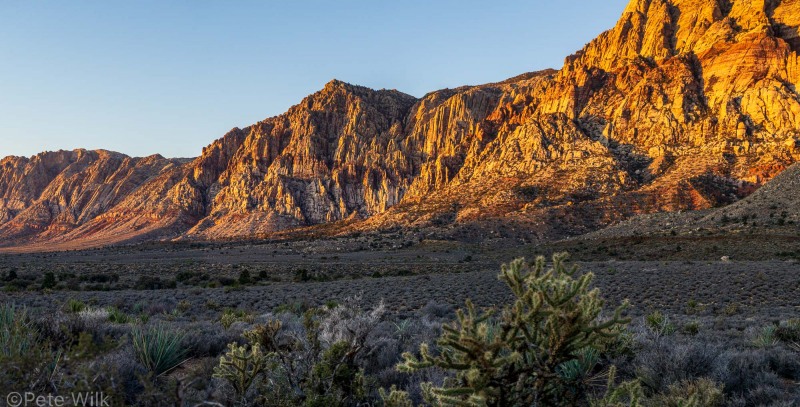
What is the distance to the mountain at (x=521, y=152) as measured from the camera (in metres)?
56.3

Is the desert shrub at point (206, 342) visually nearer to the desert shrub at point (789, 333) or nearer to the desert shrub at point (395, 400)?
the desert shrub at point (395, 400)

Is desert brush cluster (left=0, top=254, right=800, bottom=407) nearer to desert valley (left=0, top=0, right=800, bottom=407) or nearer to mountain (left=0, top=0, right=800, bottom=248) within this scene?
desert valley (left=0, top=0, right=800, bottom=407)

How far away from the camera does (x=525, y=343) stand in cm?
198

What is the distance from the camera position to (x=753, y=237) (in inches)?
1216

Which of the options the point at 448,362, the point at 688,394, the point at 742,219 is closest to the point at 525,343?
the point at 448,362

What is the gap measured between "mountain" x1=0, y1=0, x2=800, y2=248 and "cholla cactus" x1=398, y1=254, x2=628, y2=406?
176 feet

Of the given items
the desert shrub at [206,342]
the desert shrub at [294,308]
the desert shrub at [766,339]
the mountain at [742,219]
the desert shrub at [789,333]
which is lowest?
the mountain at [742,219]

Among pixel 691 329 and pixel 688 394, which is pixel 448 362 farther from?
pixel 691 329

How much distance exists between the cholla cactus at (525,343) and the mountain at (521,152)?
53515mm

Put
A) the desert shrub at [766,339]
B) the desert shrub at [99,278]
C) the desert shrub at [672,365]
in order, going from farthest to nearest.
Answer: the desert shrub at [99,278] → the desert shrub at [766,339] → the desert shrub at [672,365]

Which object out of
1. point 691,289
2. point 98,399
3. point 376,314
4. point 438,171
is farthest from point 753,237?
point 438,171

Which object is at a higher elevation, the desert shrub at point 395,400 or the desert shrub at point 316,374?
the desert shrub at point 395,400

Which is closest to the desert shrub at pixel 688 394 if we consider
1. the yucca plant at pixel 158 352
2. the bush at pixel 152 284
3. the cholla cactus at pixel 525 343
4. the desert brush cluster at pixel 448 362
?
the desert brush cluster at pixel 448 362

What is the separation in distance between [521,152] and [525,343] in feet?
258
